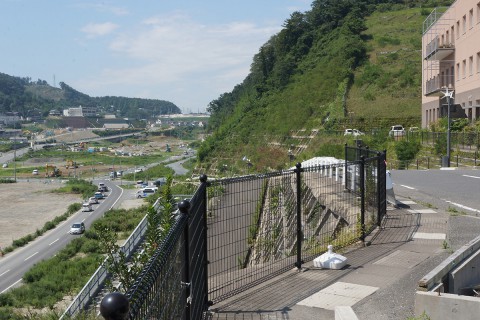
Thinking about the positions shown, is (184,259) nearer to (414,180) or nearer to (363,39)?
(414,180)

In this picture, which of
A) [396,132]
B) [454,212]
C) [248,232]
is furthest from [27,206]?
[248,232]

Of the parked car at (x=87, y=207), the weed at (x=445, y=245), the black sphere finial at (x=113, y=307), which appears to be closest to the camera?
the black sphere finial at (x=113, y=307)

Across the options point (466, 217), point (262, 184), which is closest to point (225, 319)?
point (262, 184)

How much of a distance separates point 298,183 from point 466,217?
6.26 metres

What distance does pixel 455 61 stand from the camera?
38.7 metres

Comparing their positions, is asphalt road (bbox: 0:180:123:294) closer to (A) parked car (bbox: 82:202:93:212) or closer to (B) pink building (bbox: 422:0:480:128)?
(A) parked car (bbox: 82:202:93:212)

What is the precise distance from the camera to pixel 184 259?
5.09 meters

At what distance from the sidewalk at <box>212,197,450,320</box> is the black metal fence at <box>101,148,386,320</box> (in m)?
0.30

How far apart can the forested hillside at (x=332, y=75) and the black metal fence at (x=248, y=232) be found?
3607cm

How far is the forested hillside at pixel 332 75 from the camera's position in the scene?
187ft

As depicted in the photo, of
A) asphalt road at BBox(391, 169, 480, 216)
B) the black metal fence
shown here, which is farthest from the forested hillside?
the black metal fence

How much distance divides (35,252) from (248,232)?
44767mm

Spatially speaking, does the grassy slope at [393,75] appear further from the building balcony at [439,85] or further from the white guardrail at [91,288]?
the white guardrail at [91,288]

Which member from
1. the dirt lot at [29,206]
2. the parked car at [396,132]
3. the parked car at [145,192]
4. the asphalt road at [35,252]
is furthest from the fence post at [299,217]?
the parked car at [145,192]
